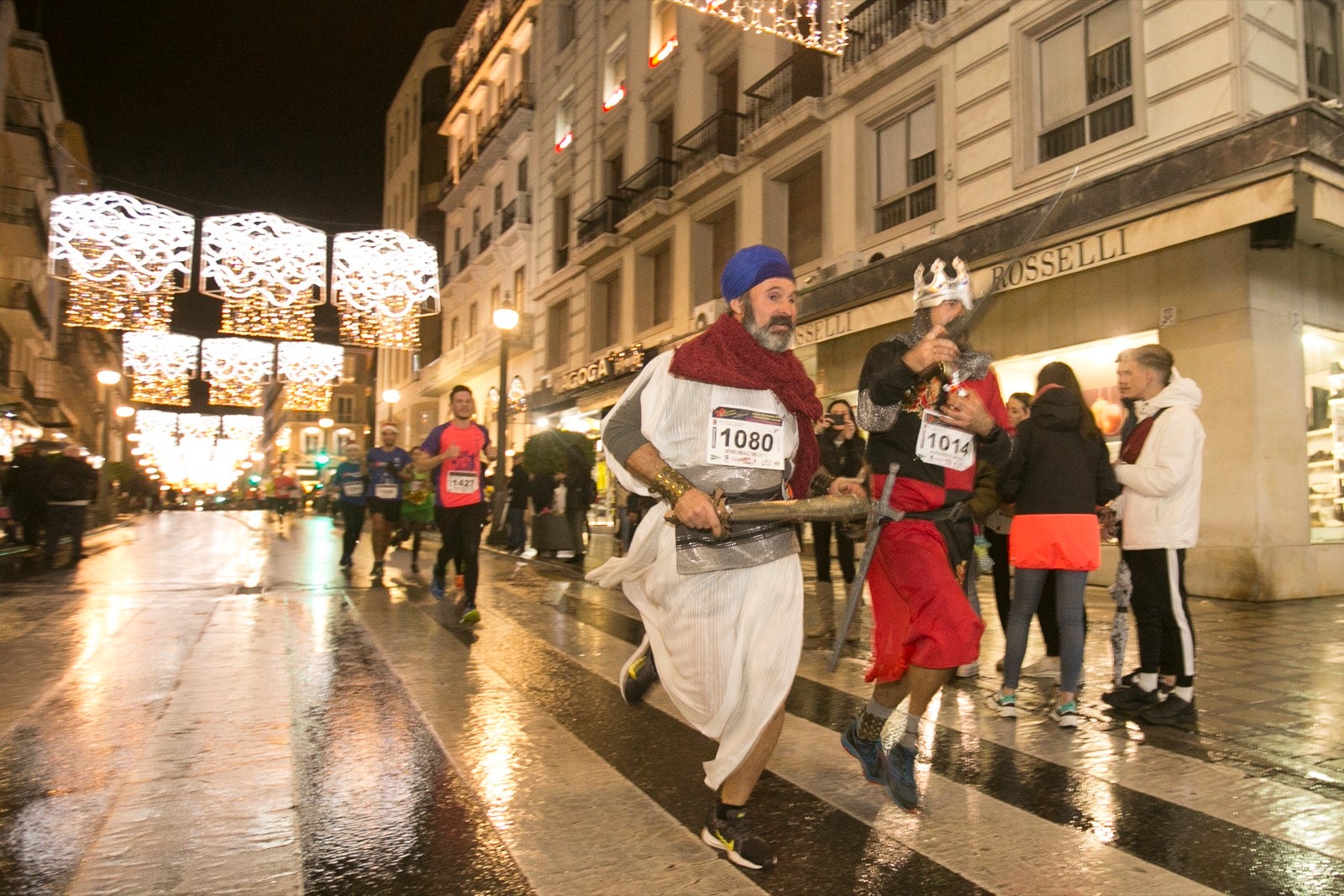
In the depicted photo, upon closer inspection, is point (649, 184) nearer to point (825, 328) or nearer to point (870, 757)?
point (825, 328)

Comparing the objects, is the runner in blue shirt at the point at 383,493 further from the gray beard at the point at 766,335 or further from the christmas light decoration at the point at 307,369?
the christmas light decoration at the point at 307,369

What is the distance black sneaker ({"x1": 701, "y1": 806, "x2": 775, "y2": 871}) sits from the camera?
8.77 feet

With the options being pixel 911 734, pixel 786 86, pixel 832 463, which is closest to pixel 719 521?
pixel 911 734

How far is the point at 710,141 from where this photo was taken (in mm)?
19859

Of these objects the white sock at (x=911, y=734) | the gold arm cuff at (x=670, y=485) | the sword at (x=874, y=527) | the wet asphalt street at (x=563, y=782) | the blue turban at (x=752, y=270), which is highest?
the blue turban at (x=752, y=270)

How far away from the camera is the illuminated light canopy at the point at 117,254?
40.4 feet

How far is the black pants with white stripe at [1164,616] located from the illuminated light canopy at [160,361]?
2399 cm

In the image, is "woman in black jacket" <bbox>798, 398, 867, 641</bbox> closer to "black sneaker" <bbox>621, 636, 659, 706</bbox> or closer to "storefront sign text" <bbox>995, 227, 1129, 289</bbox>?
"black sneaker" <bbox>621, 636, 659, 706</bbox>

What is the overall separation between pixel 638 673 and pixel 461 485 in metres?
3.72

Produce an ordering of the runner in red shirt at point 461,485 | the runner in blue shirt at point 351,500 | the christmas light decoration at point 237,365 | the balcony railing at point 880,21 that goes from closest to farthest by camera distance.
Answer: the runner in red shirt at point 461,485, the runner in blue shirt at point 351,500, the balcony railing at point 880,21, the christmas light decoration at point 237,365

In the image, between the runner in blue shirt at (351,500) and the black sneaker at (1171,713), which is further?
the runner in blue shirt at (351,500)

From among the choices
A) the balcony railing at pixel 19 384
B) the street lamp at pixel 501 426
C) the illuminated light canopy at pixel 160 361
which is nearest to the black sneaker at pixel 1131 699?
the street lamp at pixel 501 426

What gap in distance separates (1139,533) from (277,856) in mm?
4125

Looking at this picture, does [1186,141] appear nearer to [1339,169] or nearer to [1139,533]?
[1339,169]
